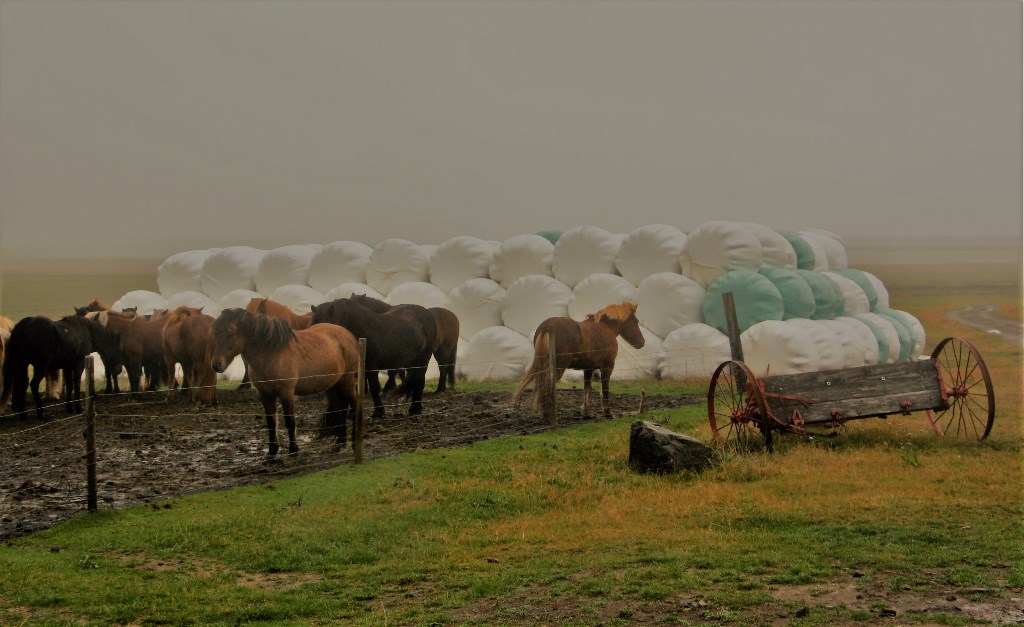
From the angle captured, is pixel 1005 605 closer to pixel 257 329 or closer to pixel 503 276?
pixel 257 329

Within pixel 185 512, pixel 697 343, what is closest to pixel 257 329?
pixel 185 512

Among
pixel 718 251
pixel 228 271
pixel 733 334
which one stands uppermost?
pixel 228 271

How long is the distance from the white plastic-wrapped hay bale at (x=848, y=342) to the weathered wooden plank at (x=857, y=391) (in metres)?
7.02

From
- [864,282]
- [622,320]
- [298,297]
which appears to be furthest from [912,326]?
[298,297]

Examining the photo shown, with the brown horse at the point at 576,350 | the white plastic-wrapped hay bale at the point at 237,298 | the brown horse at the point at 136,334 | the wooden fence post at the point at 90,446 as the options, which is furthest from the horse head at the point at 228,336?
the white plastic-wrapped hay bale at the point at 237,298

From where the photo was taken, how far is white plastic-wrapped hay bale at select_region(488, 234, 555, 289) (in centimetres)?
1941

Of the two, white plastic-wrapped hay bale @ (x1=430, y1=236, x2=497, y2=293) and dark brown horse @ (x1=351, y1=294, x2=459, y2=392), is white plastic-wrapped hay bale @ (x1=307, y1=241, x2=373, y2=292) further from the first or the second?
dark brown horse @ (x1=351, y1=294, x2=459, y2=392)

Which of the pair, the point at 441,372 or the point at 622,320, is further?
the point at 441,372

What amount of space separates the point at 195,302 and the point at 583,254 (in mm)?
9628

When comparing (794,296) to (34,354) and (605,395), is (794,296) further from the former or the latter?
(34,354)

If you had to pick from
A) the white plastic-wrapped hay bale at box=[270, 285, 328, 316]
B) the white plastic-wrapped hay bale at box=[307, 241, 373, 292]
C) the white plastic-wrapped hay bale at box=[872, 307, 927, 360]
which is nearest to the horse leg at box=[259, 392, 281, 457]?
the white plastic-wrapped hay bale at box=[270, 285, 328, 316]

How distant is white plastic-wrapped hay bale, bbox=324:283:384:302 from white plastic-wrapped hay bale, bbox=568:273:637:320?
450 centimetres

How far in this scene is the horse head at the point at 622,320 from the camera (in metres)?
14.3

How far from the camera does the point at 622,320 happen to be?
14500mm
